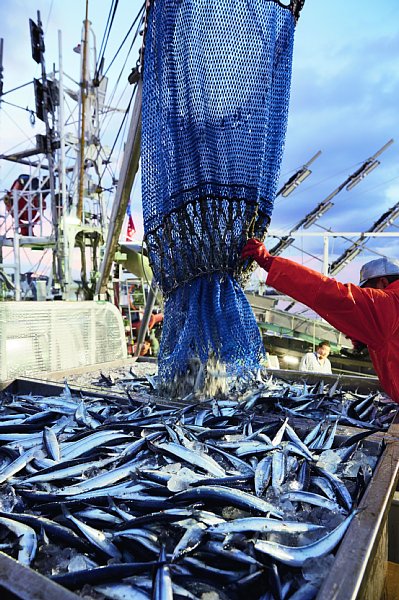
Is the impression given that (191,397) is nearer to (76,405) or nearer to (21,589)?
(76,405)

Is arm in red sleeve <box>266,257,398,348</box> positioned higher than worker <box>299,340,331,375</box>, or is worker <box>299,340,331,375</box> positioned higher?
arm in red sleeve <box>266,257,398,348</box>

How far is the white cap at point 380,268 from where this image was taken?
333 cm

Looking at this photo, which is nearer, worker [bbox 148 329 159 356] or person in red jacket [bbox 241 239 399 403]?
person in red jacket [bbox 241 239 399 403]

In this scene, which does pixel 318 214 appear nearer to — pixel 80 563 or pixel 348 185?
pixel 348 185

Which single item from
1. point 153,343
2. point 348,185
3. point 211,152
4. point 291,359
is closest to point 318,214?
point 348,185

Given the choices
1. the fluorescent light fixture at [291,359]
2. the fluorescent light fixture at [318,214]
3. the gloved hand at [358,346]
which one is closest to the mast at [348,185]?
the fluorescent light fixture at [318,214]

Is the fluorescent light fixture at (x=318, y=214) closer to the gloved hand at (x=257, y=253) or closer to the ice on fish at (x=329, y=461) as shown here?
the gloved hand at (x=257, y=253)

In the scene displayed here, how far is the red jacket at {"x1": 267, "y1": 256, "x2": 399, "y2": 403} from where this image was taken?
2941 millimetres

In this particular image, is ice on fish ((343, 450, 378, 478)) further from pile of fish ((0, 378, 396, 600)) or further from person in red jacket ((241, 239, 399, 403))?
person in red jacket ((241, 239, 399, 403))

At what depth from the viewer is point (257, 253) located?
10.9ft

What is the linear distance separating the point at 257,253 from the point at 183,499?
2.07 metres

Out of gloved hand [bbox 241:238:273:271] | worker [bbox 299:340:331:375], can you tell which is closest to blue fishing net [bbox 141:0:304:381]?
gloved hand [bbox 241:238:273:271]

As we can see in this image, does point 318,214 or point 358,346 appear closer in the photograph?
point 358,346

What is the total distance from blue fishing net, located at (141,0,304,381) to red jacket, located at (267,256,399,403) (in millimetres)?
538
